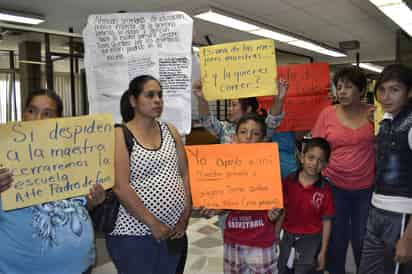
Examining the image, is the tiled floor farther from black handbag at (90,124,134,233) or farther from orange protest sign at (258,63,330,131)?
orange protest sign at (258,63,330,131)

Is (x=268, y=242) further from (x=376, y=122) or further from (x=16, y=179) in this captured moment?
(x=16, y=179)

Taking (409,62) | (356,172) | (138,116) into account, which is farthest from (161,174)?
(409,62)

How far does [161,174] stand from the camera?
1.48 metres

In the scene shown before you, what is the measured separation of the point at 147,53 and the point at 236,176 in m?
0.73

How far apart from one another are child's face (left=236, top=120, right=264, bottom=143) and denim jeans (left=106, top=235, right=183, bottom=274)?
65cm

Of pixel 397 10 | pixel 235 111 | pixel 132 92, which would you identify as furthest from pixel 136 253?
pixel 397 10

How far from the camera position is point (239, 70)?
1810 millimetres

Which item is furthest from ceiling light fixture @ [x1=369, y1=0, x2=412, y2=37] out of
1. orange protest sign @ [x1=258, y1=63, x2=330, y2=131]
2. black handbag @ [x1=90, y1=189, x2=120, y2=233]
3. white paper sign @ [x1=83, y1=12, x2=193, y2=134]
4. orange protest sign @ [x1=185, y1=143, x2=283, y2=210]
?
black handbag @ [x1=90, y1=189, x2=120, y2=233]

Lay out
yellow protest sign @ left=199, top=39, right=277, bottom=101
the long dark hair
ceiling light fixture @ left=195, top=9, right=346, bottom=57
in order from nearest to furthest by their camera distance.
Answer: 1. the long dark hair
2. yellow protest sign @ left=199, top=39, right=277, bottom=101
3. ceiling light fixture @ left=195, top=9, right=346, bottom=57

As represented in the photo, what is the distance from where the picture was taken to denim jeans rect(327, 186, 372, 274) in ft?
6.82

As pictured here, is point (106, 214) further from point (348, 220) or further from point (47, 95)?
point (348, 220)

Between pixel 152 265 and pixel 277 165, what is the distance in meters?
0.69

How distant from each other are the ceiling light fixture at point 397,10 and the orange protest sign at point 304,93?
360 centimetres

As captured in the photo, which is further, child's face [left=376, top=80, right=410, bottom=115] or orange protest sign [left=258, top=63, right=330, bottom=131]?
orange protest sign [left=258, top=63, right=330, bottom=131]
